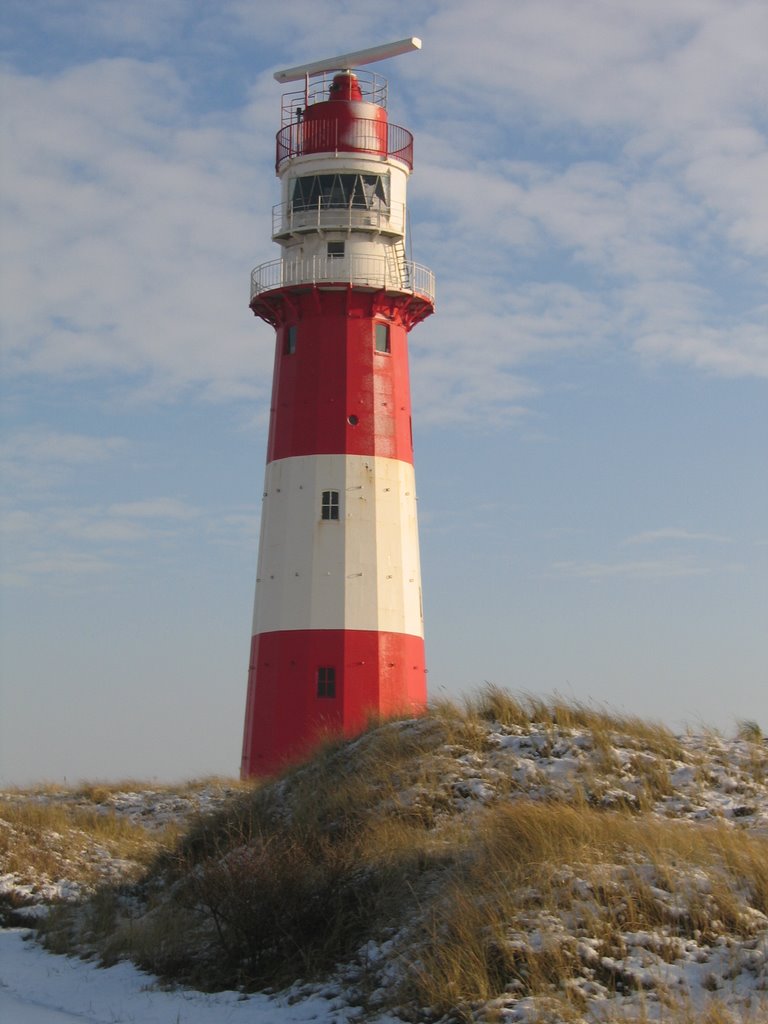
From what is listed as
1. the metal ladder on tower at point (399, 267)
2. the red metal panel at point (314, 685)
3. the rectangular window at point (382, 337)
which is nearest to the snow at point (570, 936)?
the red metal panel at point (314, 685)

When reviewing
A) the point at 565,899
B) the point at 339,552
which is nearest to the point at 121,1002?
the point at 565,899

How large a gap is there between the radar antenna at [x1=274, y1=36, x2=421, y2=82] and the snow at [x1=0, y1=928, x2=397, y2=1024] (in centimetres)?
2238

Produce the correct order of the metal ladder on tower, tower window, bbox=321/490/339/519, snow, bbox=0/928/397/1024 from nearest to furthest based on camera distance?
1. snow, bbox=0/928/397/1024
2. tower window, bbox=321/490/339/519
3. the metal ladder on tower

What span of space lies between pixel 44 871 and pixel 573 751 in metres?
7.76

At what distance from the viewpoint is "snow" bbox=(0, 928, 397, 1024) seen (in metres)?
10.8

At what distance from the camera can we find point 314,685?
89.0 ft

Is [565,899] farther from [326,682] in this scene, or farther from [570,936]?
[326,682]

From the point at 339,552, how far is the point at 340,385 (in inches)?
146

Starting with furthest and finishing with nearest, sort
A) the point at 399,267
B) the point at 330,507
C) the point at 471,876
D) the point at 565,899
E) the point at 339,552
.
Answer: the point at 399,267, the point at 330,507, the point at 339,552, the point at 471,876, the point at 565,899

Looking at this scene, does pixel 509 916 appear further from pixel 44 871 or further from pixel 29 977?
pixel 44 871

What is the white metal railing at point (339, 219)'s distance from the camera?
2934cm

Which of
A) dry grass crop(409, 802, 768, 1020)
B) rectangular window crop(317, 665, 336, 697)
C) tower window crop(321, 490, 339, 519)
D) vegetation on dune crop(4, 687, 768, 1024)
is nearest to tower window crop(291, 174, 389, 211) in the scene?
tower window crop(321, 490, 339, 519)

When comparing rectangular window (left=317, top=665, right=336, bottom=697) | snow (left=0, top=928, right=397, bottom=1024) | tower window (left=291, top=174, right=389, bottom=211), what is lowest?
snow (left=0, top=928, right=397, bottom=1024)

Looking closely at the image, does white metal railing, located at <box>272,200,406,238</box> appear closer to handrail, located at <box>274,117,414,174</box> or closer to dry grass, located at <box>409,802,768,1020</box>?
handrail, located at <box>274,117,414,174</box>
